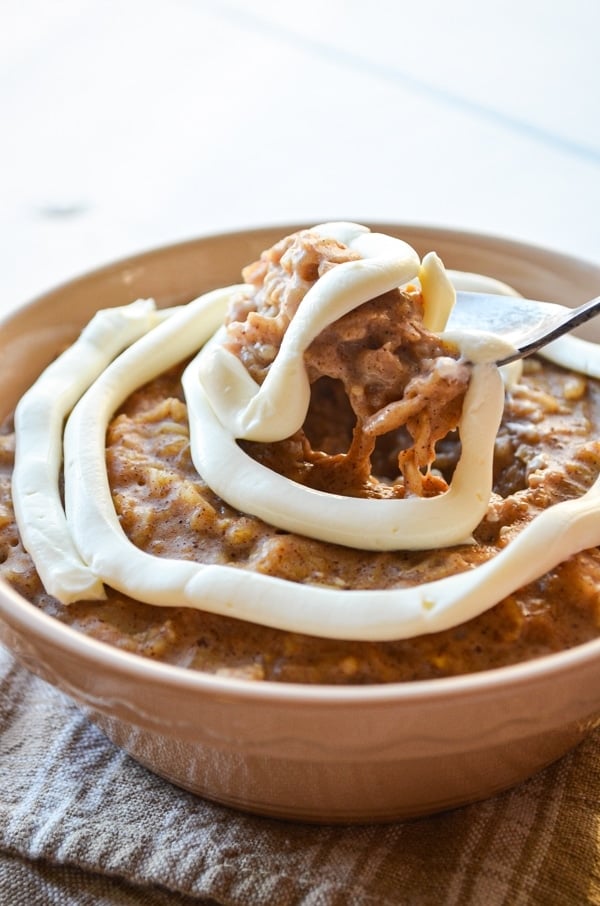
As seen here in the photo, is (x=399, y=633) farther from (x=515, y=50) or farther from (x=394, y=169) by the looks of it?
(x=515, y=50)

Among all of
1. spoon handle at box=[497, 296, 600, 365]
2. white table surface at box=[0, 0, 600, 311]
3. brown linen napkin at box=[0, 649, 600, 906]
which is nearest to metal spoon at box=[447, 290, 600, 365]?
spoon handle at box=[497, 296, 600, 365]

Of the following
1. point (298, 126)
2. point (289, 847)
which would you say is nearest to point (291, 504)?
point (289, 847)

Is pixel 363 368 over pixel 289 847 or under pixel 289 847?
over

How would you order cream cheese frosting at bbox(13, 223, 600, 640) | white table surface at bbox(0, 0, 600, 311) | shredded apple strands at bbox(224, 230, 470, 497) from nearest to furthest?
1. cream cheese frosting at bbox(13, 223, 600, 640)
2. shredded apple strands at bbox(224, 230, 470, 497)
3. white table surface at bbox(0, 0, 600, 311)

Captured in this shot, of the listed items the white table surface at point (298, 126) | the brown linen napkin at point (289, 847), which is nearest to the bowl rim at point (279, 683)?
the brown linen napkin at point (289, 847)

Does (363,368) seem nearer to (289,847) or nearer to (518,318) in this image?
(518,318)

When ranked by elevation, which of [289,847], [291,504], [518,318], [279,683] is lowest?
[289,847]

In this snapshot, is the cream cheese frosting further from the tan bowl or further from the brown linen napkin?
the brown linen napkin
